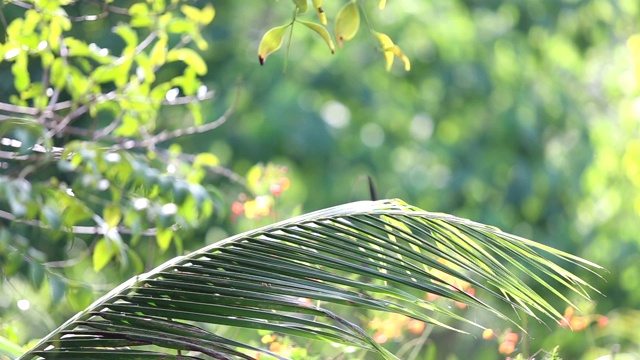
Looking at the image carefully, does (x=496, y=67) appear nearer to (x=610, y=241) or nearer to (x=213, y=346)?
(x=610, y=241)

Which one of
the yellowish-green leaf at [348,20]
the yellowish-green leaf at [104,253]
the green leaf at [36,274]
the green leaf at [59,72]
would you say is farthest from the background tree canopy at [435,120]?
the yellowish-green leaf at [348,20]

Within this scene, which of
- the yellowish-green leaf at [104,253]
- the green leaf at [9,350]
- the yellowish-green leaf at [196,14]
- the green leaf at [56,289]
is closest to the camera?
the green leaf at [9,350]

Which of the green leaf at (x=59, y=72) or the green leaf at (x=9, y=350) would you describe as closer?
the green leaf at (x=9, y=350)

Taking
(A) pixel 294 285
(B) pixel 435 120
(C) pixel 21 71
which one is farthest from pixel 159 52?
(B) pixel 435 120

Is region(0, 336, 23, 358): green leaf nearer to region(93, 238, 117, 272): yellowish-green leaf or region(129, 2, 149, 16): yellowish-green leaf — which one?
region(93, 238, 117, 272): yellowish-green leaf

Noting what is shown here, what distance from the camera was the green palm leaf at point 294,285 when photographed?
4.19 ft

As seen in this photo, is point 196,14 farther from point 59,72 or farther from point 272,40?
point 272,40

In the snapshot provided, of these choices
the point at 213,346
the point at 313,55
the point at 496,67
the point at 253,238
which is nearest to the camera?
the point at 213,346

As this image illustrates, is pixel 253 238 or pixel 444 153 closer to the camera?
pixel 253 238

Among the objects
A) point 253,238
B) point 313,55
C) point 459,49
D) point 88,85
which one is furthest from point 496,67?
point 253,238

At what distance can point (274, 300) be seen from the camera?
1297 mm

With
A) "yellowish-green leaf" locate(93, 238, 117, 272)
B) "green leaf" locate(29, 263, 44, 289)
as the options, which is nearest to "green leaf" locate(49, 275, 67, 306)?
"green leaf" locate(29, 263, 44, 289)

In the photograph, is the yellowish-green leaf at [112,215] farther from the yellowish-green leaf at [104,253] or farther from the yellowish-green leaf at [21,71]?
the yellowish-green leaf at [21,71]

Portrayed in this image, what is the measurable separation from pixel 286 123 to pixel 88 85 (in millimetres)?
3817
